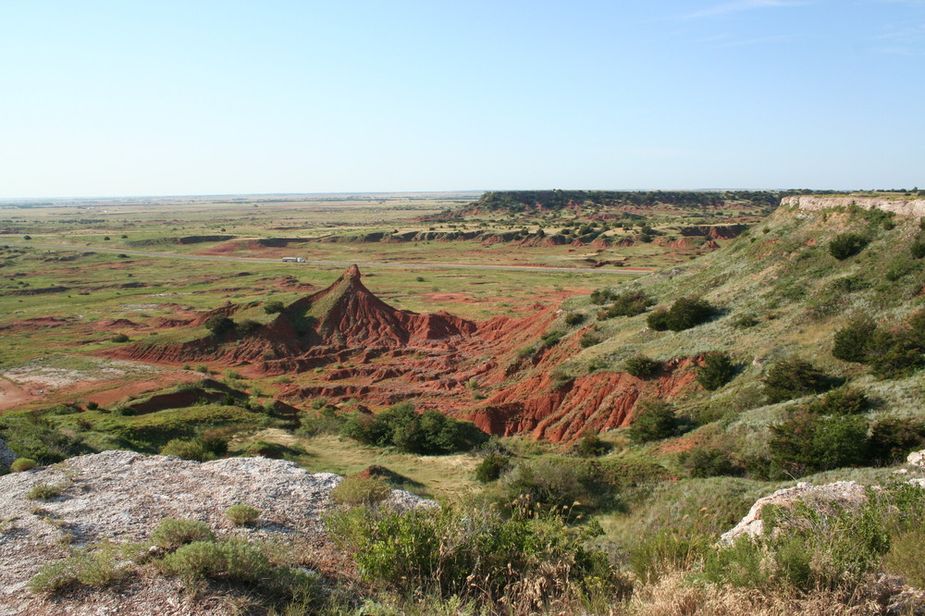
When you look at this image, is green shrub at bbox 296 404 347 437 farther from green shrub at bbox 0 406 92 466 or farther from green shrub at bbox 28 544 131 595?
green shrub at bbox 28 544 131 595

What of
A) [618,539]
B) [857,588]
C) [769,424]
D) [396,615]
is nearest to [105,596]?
[396,615]

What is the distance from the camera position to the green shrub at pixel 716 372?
24.9 metres

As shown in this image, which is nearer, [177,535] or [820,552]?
[820,552]

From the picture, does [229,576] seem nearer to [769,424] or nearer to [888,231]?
[769,424]

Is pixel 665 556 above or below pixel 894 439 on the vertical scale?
above

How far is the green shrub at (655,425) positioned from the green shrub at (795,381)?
11.7 ft

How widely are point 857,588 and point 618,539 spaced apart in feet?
25.6

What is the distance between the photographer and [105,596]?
806 centimetres

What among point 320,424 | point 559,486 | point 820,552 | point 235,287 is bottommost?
point 320,424

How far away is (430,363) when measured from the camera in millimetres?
43531

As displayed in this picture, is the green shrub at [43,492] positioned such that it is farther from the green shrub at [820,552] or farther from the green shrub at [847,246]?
the green shrub at [847,246]

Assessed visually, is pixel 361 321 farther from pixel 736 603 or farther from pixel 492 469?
pixel 736 603

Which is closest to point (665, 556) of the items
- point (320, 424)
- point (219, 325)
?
point (320, 424)

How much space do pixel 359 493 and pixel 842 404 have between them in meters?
15.0
